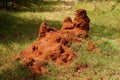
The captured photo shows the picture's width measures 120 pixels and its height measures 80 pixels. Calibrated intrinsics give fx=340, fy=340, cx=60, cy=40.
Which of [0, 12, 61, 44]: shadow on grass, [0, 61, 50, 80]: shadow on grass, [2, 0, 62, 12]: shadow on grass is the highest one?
[0, 61, 50, 80]: shadow on grass

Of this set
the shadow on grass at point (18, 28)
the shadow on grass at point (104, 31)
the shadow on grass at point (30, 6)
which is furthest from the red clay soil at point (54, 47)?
the shadow on grass at point (30, 6)

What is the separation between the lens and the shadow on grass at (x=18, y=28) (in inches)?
573

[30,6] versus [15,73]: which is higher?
[15,73]

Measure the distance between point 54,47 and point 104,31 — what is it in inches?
258

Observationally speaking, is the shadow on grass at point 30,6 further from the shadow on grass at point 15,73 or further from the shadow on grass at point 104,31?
the shadow on grass at point 15,73

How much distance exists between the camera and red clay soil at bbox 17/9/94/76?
10234 millimetres

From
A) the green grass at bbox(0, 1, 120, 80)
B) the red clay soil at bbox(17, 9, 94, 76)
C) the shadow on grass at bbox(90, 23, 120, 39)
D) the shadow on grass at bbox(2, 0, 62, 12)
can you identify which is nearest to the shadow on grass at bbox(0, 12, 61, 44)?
the green grass at bbox(0, 1, 120, 80)

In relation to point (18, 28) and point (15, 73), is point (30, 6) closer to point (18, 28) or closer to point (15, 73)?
point (18, 28)

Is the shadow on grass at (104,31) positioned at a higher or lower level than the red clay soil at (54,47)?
lower

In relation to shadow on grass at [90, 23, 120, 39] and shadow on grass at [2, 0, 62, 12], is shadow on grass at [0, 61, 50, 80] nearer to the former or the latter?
shadow on grass at [90, 23, 120, 39]

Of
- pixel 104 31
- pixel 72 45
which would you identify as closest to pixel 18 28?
pixel 104 31

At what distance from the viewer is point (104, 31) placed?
1700cm

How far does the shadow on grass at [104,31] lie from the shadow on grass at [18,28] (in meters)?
1.85

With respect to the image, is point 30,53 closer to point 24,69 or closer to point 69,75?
point 24,69
